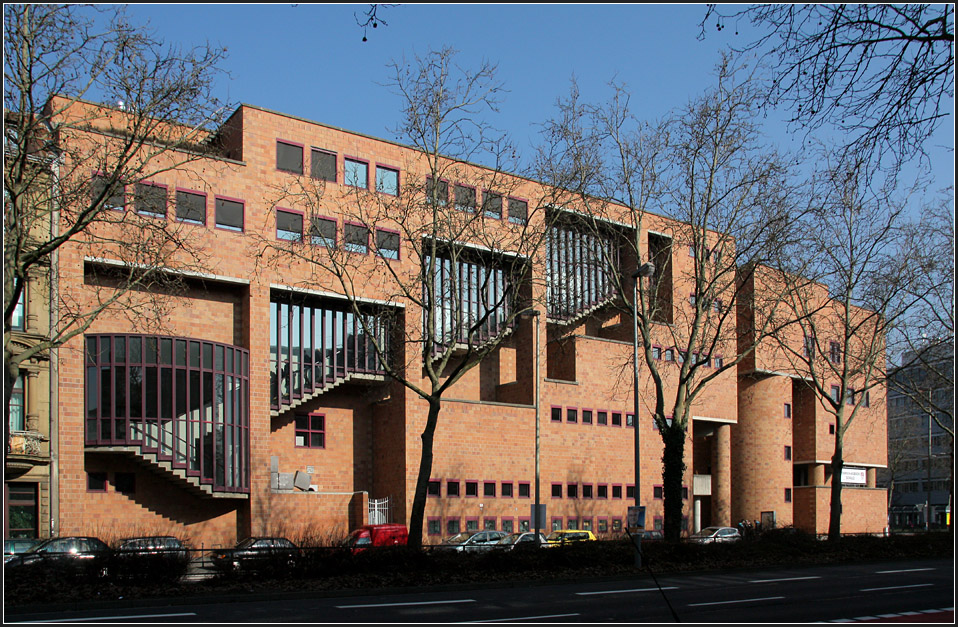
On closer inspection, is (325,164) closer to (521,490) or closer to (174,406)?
(174,406)

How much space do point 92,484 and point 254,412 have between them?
669 cm

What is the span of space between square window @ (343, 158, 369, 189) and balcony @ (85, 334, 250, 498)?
31.5 feet

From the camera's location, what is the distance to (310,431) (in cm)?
4097

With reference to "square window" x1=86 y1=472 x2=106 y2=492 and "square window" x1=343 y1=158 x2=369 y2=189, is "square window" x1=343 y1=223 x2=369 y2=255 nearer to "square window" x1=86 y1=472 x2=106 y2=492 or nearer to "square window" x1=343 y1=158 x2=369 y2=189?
"square window" x1=343 y1=158 x2=369 y2=189

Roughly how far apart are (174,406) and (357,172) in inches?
545

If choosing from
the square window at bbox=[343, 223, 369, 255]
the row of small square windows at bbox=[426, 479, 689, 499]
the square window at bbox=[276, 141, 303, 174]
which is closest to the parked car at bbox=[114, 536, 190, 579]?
the square window at bbox=[343, 223, 369, 255]

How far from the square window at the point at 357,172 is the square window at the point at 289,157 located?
2.12 metres

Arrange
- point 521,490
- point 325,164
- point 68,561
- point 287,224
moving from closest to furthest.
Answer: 1. point 68,561
2. point 287,224
3. point 325,164
4. point 521,490

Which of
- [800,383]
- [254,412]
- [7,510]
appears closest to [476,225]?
[254,412]

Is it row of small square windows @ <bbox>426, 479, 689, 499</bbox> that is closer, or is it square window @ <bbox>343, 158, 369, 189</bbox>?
square window @ <bbox>343, 158, 369, 189</bbox>

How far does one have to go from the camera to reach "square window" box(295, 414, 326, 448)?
40.7 meters

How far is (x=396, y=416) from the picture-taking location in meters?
41.8

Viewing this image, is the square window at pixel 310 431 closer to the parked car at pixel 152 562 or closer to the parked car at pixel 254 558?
the parked car at pixel 254 558

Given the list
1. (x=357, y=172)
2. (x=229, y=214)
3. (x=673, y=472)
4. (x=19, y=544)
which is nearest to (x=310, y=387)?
(x=229, y=214)
